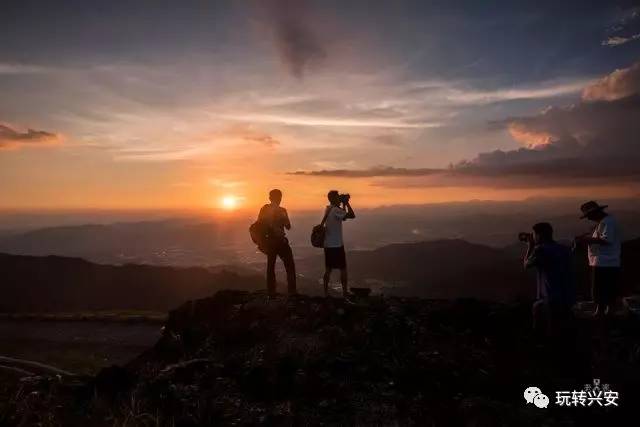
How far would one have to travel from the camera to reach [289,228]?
10883 millimetres

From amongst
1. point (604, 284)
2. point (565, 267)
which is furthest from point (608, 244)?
point (565, 267)

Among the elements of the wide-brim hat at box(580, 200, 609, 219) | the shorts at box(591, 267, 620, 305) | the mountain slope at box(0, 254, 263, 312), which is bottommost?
the mountain slope at box(0, 254, 263, 312)

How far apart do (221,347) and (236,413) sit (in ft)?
11.2

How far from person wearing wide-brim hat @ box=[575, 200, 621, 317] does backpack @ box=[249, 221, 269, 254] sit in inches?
286

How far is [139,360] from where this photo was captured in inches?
476

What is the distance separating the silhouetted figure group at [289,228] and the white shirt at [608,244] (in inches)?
218

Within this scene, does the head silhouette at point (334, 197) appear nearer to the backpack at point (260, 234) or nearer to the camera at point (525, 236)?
the backpack at point (260, 234)

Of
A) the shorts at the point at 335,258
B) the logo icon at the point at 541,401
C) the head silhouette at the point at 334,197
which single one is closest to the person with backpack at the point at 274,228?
the shorts at the point at 335,258

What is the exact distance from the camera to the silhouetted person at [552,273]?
763 centimetres

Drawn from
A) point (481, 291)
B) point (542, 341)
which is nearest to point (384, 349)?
point (542, 341)

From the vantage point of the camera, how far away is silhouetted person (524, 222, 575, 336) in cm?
763

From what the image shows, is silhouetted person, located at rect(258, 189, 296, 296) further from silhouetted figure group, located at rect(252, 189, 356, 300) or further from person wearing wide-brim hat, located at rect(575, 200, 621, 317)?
person wearing wide-brim hat, located at rect(575, 200, 621, 317)

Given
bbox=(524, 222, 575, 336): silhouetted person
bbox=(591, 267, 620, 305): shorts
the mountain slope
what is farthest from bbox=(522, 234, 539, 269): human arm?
the mountain slope

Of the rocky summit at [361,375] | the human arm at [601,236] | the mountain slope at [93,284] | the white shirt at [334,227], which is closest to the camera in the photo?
the rocky summit at [361,375]
